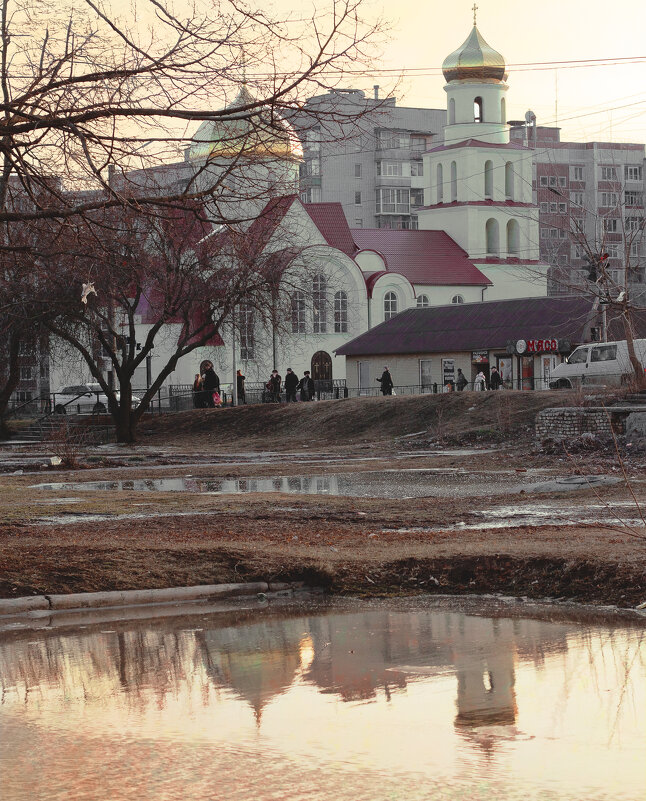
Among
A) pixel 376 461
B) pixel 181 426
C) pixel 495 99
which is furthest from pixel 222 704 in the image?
pixel 495 99

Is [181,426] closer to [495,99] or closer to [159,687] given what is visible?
Result: [159,687]

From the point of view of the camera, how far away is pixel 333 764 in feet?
19.1

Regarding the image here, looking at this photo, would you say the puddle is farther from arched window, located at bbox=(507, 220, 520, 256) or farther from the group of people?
arched window, located at bbox=(507, 220, 520, 256)

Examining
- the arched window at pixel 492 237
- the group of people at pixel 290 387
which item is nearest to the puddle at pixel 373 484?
the group of people at pixel 290 387

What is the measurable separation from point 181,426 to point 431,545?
40.2m

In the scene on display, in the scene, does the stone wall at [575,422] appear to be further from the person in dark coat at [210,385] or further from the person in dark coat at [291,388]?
the person in dark coat at [210,385]

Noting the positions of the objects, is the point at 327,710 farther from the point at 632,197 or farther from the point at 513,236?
the point at 632,197

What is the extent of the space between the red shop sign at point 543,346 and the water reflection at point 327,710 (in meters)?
52.6

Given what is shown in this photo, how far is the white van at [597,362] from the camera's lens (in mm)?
48669

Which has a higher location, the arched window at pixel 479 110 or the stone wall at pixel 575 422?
the arched window at pixel 479 110

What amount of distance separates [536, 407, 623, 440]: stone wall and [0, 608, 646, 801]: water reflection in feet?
78.2

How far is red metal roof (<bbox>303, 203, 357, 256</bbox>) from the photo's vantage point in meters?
90.0

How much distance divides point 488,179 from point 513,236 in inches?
201

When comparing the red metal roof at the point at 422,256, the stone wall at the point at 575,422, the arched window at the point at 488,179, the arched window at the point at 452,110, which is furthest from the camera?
the arched window at the point at 488,179
